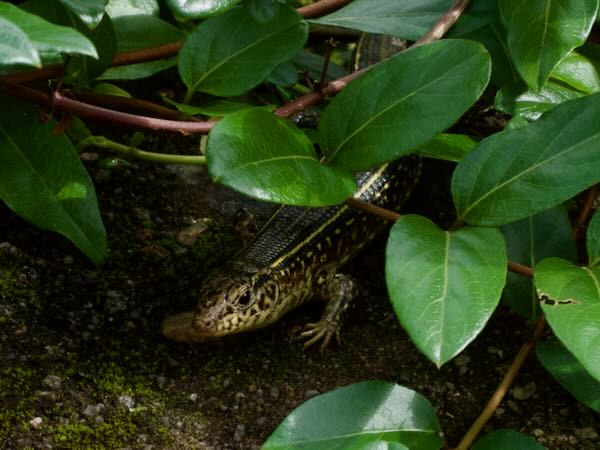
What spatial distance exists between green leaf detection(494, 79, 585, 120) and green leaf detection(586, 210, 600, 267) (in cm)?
46

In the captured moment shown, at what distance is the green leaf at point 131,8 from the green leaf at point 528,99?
3.25 feet

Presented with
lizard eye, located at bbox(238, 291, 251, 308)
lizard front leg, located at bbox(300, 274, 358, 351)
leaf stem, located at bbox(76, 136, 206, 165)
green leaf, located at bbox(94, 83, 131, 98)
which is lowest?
lizard front leg, located at bbox(300, 274, 358, 351)

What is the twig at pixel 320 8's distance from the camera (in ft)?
8.98

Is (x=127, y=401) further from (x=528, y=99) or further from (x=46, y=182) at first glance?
(x=528, y=99)

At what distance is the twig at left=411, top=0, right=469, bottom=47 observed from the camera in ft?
8.41

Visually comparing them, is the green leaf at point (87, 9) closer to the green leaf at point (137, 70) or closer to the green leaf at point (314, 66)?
the green leaf at point (137, 70)

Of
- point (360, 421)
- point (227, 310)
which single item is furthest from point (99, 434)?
point (360, 421)

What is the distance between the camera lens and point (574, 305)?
2049 mm

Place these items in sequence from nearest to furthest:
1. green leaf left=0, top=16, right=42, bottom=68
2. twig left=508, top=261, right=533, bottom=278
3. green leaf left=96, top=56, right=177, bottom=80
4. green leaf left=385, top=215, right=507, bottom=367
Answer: green leaf left=0, top=16, right=42, bottom=68, green leaf left=385, top=215, right=507, bottom=367, twig left=508, top=261, right=533, bottom=278, green leaf left=96, top=56, right=177, bottom=80

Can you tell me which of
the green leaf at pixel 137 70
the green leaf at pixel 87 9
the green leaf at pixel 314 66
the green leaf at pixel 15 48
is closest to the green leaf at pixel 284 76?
the green leaf at pixel 314 66

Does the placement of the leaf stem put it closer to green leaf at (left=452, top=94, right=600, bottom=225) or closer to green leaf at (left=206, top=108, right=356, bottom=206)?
green leaf at (left=206, top=108, right=356, bottom=206)

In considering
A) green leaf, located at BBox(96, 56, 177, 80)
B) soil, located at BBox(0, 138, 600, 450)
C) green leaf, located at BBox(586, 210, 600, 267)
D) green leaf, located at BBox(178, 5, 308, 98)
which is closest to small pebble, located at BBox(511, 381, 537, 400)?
soil, located at BBox(0, 138, 600, 450)

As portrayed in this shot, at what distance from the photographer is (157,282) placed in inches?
109

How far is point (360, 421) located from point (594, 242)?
0.68m
